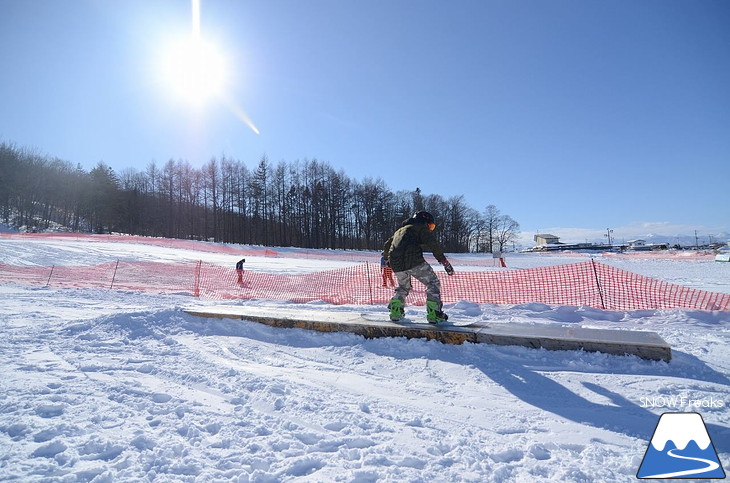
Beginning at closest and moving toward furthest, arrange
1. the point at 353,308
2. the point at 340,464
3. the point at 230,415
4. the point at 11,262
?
the point at 340,464 < the point at 230,415 < the point at 353,308 < the point at 11,262

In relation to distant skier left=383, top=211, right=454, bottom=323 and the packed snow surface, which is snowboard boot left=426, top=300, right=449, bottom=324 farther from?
the packed snow surface

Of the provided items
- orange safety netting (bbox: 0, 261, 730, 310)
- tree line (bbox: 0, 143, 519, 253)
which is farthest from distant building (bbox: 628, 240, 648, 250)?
orange safety netting (bbox: 0, 261, 730, 310)

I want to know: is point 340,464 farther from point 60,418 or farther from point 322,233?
point 322,233

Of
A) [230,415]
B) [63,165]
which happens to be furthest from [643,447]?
[63,165]

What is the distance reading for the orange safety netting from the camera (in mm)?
9070

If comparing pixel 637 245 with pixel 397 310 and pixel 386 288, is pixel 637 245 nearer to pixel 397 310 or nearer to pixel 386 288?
pixel 386 288

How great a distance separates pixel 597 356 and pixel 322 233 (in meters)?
52.7

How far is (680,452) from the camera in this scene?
2322 mm

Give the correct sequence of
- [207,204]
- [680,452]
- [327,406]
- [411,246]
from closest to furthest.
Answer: [680,452] < [327,406] < [411,246] < [207,204]

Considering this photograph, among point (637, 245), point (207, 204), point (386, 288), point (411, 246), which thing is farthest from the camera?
point (637, 245)

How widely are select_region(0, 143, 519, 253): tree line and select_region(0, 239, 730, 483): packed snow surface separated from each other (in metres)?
49.9

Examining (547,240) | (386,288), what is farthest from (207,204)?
(547,240)

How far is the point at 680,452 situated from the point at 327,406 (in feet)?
8.19

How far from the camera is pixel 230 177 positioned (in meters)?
53.4
